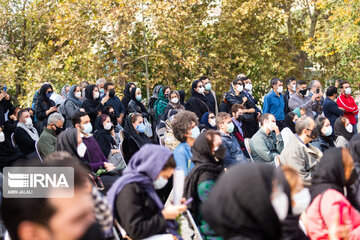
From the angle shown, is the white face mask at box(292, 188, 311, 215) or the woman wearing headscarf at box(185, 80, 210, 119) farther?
the woman wearing headscarf at box(185, 80, 210, 119)

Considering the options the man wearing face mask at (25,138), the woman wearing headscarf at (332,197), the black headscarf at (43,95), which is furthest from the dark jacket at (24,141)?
→ the woman wearing headscarf at (332,197)

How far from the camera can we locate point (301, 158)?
18.1 feet

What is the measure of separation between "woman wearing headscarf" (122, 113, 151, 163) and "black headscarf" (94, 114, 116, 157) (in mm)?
289

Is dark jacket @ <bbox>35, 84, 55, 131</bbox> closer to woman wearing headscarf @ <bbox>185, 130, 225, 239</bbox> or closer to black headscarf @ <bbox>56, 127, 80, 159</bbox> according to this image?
black headscarf @ <bbox>56, 127, 80, 159</bbox>

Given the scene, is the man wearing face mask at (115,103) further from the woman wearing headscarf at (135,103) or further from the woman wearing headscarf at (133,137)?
the woman wearing headscarf at (133,137)

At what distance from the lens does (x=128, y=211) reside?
11.8 feet

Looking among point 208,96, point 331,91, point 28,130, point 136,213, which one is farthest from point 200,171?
point 331,91

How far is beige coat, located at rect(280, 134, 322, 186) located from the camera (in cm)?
546

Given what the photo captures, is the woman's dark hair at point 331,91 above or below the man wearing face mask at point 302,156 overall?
below

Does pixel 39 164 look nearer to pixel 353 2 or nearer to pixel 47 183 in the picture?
pixel 47 183

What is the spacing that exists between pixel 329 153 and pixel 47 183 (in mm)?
2199

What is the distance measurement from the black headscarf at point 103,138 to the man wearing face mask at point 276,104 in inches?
136

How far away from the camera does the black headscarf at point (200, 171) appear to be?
4.47 meters

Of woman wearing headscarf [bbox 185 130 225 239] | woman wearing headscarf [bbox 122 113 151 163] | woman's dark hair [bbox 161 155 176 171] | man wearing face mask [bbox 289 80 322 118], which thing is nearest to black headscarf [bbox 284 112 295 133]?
man wearing face mask [bbox 289 80 322 118]
